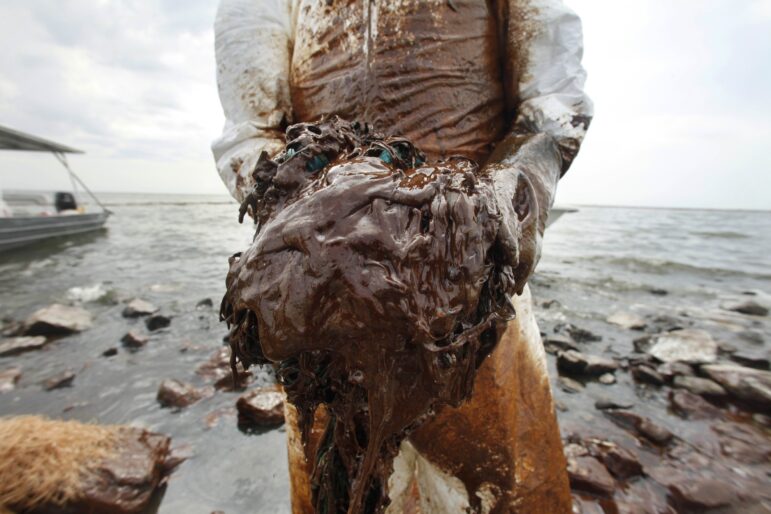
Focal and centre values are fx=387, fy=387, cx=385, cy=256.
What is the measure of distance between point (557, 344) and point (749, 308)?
5662 millimetres

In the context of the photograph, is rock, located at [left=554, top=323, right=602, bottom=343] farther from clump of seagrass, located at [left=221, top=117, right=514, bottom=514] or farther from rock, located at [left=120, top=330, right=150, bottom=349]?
rock, located at [left=120, top=330, right=150, bottom=349]

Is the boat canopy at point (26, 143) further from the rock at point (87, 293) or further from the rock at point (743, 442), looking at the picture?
the rock at point (743, 442)

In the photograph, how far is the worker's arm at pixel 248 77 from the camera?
2.23 metres

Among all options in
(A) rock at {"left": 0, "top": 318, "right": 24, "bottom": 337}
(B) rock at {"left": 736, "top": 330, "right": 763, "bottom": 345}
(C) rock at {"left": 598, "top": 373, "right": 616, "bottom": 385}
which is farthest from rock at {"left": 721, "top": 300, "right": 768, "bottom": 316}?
(A) rock at {"left": 0, "top": 318, "right": 24, "bottom": 337}

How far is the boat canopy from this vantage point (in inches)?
468

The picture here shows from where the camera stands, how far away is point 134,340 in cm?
638

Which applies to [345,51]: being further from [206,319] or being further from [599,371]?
[206,319]

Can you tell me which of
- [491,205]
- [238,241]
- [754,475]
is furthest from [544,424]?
[238,241]

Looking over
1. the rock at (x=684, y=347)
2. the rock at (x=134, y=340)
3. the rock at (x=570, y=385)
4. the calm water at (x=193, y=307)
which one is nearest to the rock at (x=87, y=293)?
the calm water at (x=193, y=307)

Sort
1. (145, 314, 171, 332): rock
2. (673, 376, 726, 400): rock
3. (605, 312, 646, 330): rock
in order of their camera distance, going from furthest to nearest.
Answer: (605, 312, 646, 330): rock
(145, 314, 171, 332): rock
(673, 376, 726, 400): rock

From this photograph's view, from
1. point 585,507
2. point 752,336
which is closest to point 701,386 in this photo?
point 585,507

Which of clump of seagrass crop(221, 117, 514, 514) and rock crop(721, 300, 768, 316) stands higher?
clump of seagrass crop(221, 117, 514, 514)

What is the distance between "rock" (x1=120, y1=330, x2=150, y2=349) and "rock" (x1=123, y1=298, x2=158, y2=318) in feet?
4.08

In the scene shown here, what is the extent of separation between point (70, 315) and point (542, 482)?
8677 millimetres
